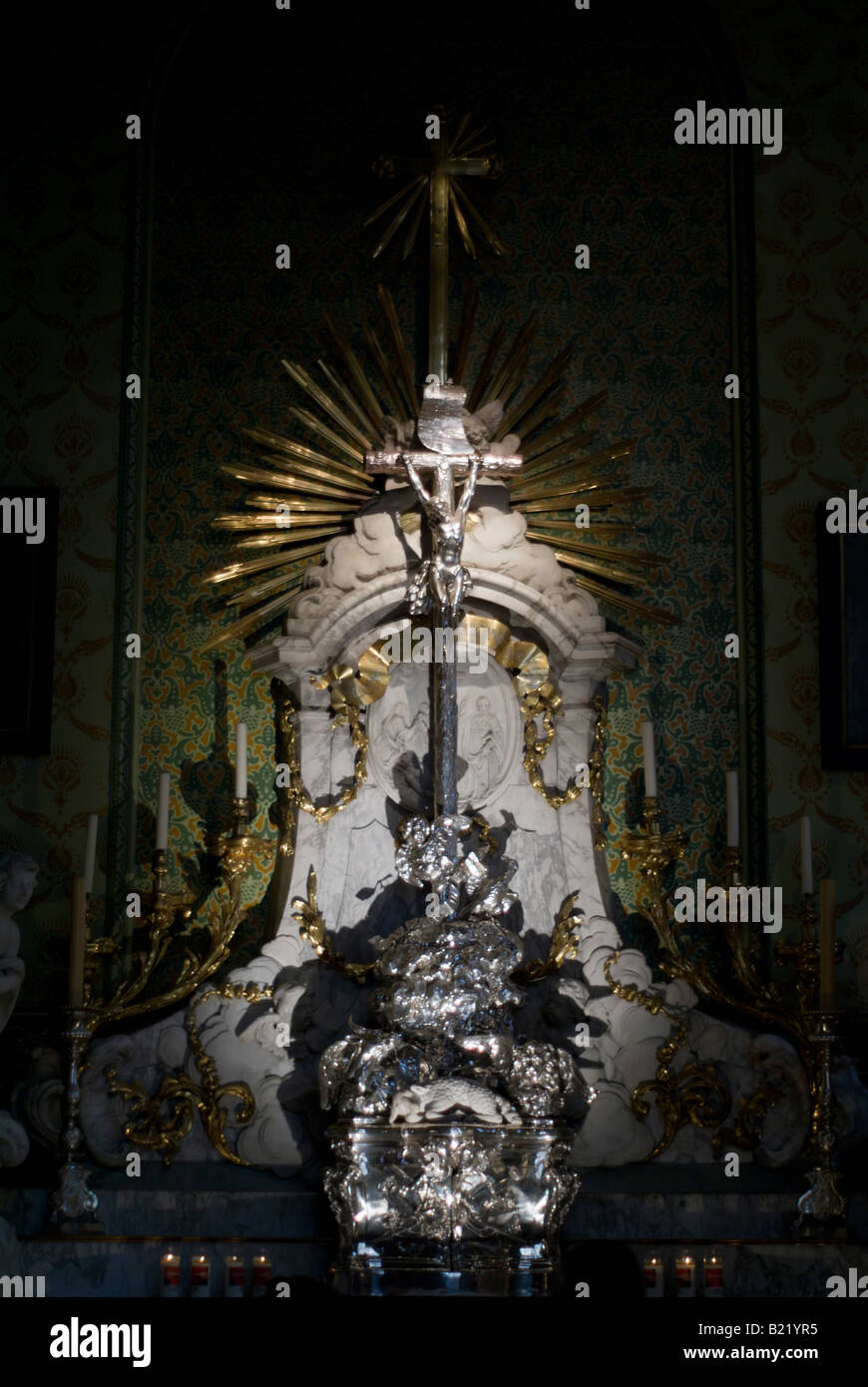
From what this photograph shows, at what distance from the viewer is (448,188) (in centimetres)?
659

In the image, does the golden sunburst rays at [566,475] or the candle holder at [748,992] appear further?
the golden sunburst rays at [566,475]

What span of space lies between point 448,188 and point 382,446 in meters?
1.00

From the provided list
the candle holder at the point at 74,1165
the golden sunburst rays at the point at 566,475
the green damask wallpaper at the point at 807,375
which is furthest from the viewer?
the golden sunburst rays at the point at 566,475

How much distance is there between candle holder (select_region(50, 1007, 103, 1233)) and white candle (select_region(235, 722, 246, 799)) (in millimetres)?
865

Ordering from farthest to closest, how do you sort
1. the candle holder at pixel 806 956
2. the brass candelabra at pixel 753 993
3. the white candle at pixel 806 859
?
1. the white candle at pixel 806 859
2. the candle holder at pixel 806 956
3. the brass candelabra at pixel 753 993

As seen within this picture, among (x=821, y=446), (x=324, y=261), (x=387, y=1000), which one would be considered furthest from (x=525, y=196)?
(x=387, y=1000)

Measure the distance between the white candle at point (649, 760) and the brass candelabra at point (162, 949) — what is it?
1.29 metres

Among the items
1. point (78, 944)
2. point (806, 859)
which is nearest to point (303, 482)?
point (78, 944)

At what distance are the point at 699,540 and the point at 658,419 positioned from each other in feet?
1.59

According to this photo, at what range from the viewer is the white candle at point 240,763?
5945mm

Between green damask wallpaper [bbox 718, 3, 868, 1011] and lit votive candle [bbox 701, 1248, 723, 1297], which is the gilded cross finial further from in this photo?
lit votive candle [bbox 701, 1248, 723, 1297]

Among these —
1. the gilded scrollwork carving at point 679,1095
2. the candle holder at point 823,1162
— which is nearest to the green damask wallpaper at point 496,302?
the gilded scrollwork carving at point 679,1095

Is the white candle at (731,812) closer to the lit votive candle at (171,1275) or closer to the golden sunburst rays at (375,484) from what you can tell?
the golden sunburst rays at (375,484)

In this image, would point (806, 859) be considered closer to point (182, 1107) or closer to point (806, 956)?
point (806, 956)
